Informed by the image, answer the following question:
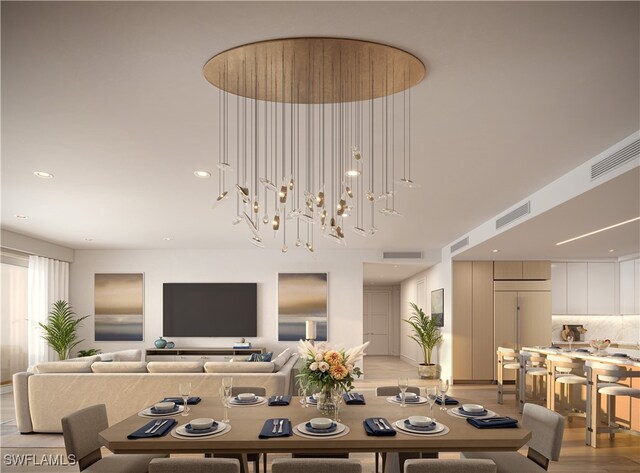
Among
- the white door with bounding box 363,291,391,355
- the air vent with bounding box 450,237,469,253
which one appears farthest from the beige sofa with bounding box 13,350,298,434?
the white door with bounding box 363,291,391,355

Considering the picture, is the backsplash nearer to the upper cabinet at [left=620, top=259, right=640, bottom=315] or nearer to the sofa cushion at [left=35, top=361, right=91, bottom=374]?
the upper cabinet at [left=620, top=259, right=640, bottom=315]

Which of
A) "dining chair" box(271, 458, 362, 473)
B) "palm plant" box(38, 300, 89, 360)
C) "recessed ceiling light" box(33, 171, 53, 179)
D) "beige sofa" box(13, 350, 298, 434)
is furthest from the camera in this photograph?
"palm plant" box(38, 300, 89, 360)

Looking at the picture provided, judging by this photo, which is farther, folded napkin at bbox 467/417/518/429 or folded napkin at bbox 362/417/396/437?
folded napkin at bbox 467/417/518/429

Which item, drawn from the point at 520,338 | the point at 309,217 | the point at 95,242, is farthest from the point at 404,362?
the point at 309,217

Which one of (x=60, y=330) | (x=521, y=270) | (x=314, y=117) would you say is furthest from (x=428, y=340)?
(x=314, y=117)

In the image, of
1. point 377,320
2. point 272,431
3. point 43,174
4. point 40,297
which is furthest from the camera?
point 377,320

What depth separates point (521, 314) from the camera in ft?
34.4

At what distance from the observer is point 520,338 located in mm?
10406

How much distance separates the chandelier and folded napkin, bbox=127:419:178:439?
1.32 meters

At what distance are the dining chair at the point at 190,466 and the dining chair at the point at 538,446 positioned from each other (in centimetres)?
172

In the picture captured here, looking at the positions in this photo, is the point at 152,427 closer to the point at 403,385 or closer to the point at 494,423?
the point at 403,385

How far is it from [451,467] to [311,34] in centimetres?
211

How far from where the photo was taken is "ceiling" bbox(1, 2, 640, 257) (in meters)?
2.42

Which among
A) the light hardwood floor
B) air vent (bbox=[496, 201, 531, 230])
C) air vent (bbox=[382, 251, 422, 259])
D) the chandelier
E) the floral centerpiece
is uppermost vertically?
the chandelier
